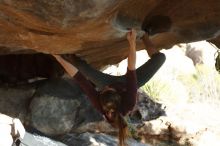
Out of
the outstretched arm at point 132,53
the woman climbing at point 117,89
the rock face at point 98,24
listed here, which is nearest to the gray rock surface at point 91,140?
the rock face at point 98,24

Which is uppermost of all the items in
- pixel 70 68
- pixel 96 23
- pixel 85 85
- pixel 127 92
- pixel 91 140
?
pixel 96 23

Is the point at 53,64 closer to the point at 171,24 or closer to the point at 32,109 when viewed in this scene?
the point at 32,109

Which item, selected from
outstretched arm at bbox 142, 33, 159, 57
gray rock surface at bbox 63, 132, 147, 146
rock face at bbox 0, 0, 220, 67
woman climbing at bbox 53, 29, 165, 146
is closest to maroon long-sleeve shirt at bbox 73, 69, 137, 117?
woman climbing at bbox 53, 29, 165, 146

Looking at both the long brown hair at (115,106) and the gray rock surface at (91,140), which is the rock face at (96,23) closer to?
the long brown hair at (115,106)

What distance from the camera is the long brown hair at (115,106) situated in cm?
505

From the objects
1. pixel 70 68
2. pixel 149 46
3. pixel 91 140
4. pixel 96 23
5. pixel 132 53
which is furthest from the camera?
pixel 91 140

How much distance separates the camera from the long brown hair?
5.05 m

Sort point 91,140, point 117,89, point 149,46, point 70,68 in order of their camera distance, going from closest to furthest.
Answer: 1. point 117,89
2. point 70,68
3. point 149,46
4. point 91,140

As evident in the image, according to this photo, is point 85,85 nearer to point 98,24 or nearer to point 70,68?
point 70,68

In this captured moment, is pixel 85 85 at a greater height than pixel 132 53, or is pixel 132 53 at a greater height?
pixel 132 53

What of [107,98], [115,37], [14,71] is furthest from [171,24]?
[14,71]

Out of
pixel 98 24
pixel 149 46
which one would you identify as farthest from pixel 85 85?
pixel 149 46

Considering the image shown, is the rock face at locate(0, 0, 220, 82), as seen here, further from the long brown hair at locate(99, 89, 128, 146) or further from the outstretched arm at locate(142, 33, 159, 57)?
the long brown hair at locate(99, 89, 128, 146)

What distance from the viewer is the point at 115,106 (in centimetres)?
505
